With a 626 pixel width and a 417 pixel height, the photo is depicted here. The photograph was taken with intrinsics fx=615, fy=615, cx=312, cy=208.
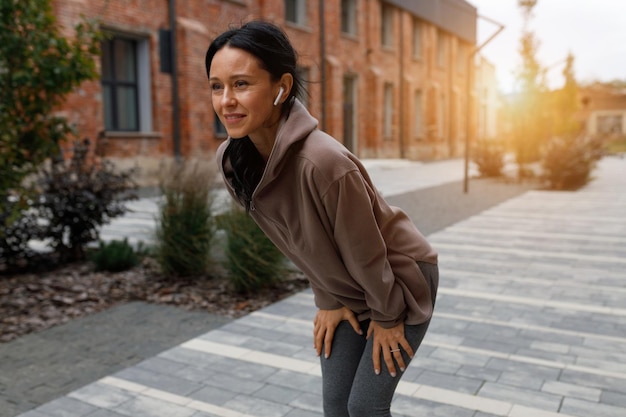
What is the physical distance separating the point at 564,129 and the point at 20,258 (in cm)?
2666

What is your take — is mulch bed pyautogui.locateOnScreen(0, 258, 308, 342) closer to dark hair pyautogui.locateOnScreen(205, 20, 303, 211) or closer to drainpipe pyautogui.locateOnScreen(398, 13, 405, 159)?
dark hair pyautogui.locateOnScreen(205, 20, 303, 211)

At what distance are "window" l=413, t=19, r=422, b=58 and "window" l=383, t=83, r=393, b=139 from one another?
194 inches

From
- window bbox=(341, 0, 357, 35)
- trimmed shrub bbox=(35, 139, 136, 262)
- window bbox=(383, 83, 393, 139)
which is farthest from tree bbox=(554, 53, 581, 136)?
trimmed shrub bbox=(35, 139, 136, 262)

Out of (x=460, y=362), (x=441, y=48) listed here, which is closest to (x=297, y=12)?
(x=441, y=48)

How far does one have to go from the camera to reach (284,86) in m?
1.94

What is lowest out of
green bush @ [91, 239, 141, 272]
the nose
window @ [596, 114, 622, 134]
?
green bush @ [91, 239, 141, 272]

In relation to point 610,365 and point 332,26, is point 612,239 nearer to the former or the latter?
point 610,365

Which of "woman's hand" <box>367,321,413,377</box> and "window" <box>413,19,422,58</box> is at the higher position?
"window" <box>413,19,422,58</box>

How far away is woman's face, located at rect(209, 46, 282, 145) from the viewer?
1.84 m

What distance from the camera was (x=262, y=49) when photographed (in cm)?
184

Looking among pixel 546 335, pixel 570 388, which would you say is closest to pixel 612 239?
pixel 546 335

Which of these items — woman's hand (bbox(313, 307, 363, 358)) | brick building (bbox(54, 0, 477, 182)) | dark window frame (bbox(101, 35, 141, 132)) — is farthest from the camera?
dark window frame (bbox(101, 35, 141, 132))

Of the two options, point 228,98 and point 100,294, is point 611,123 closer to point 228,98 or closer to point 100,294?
point 100,294

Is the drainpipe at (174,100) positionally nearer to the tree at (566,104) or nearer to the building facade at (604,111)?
the tree at (566,104)
